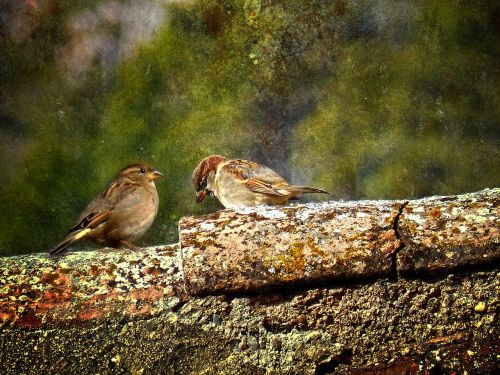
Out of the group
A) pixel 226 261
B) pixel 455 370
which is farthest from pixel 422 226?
pixel 226 261

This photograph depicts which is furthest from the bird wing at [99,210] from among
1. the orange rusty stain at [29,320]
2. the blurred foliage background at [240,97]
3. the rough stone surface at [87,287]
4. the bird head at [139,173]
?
the blurred foliage background at [240,97]

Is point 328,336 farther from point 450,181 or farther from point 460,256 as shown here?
point 450,181

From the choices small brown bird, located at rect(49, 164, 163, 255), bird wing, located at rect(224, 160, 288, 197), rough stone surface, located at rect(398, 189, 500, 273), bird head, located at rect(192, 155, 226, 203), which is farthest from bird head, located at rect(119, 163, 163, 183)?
rough stone surface, located at rect(398, 189, 500, 273)

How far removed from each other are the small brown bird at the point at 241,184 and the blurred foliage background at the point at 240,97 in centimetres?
323

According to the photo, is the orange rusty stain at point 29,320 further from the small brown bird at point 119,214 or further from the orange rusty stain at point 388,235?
the small brown bird at point 119,214

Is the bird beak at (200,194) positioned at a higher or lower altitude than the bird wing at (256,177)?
lower

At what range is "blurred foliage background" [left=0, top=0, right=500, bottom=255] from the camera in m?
11.5

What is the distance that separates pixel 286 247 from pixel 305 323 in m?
0.31

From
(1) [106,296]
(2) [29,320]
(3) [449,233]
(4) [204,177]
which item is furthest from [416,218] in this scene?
(4) [204,177]

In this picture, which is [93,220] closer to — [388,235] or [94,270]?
[94,270]

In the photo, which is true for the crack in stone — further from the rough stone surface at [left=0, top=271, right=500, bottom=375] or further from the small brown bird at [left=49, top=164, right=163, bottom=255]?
the small brown bird at [left=49, top=164, right=163, bottom=255]

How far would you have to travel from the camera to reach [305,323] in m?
3.01

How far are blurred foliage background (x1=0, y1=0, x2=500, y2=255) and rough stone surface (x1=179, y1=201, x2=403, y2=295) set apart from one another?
6.93m

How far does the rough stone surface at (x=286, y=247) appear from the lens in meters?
2.96
